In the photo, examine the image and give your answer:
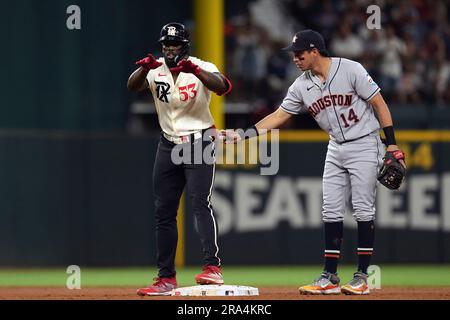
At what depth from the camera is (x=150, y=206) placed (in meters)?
13.2

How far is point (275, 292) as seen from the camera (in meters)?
8.78

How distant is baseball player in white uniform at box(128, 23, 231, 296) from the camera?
8203 mm

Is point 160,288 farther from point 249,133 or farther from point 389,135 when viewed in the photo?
point 389,135

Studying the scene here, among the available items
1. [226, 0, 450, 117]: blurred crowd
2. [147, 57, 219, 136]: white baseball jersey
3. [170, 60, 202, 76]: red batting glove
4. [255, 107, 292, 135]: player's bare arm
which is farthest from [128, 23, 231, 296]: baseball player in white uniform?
[226, 0, 450, 117]: blurred crowd

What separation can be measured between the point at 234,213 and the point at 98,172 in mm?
1710

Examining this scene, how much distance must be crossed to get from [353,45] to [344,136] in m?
6.66

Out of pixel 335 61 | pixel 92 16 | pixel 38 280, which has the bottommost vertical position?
pixel 38 280

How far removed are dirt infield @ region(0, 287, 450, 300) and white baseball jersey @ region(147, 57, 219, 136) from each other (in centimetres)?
132

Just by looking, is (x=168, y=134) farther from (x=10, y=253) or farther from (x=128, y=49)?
(x=128, y=49)

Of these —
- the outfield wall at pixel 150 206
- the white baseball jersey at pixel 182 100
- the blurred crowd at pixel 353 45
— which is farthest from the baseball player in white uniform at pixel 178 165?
the blurred crowd at pixel 353 45

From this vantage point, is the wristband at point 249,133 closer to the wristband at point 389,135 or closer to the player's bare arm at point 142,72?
the player's bare arm at point 142,72

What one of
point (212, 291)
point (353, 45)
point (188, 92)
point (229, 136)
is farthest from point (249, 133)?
point (353, 45)

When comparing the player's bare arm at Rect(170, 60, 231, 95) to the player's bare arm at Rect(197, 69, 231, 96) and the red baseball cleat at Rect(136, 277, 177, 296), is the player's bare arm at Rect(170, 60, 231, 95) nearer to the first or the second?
the player's bare arm at Rect(197, 69, 231, 96)

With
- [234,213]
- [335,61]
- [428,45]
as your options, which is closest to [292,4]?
[428,45]
